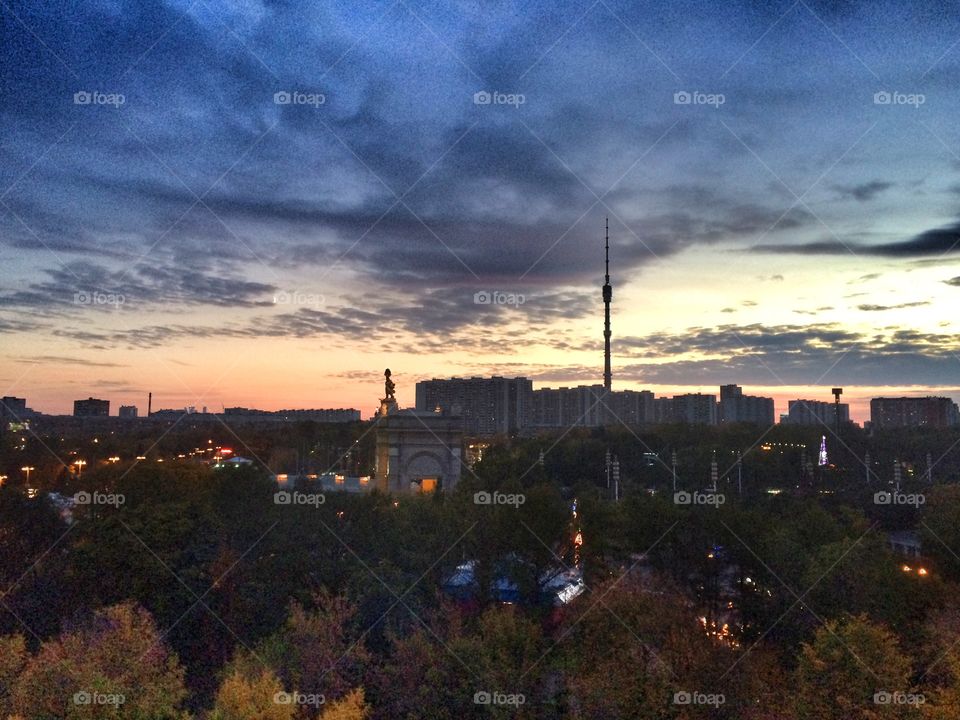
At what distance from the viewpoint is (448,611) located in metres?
18.1

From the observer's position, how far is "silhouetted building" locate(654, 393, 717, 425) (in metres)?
134

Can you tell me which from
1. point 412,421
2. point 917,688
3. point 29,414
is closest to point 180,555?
point 412,421

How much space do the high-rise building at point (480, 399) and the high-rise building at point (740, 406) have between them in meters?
39.8

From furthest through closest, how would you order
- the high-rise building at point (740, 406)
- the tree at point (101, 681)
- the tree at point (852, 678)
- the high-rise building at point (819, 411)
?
the high-rise building at point (740, 406) → the high-rise building at point (819, 411) → the tree at point (852, 678) → the tree at point (101, 681)

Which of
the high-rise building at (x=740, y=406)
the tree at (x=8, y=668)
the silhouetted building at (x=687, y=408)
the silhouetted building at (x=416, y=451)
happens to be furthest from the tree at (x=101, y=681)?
the high-rise building at (x=740, y=406)

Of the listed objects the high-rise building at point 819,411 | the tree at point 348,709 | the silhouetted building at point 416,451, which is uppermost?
the high-rise building at point 819,411

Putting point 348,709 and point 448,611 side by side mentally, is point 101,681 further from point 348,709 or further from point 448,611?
point 448,611

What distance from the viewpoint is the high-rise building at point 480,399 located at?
333 feet

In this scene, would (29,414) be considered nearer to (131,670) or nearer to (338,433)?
(338,433)

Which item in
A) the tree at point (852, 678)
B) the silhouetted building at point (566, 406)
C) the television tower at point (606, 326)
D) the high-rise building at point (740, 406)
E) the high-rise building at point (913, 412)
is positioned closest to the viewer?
the tree at point (852, 678)

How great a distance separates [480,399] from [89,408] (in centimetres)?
8549

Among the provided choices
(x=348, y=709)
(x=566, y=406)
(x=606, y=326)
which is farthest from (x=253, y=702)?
(x=566, y=406)

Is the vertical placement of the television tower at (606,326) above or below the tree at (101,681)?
above

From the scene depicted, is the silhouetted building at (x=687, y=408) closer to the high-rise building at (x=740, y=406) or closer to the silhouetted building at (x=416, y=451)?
the high-rise building at (x=740, y=406)
